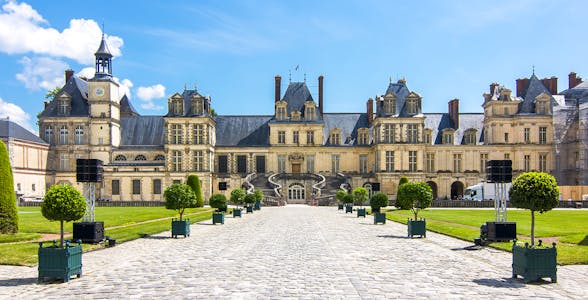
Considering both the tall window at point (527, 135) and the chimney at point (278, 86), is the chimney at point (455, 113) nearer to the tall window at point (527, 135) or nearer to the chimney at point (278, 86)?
the tall window at point (527, 135)

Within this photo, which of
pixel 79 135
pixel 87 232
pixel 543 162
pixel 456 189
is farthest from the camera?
pixel 456 189

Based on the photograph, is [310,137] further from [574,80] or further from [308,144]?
[574,80]

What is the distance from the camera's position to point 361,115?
6819cm

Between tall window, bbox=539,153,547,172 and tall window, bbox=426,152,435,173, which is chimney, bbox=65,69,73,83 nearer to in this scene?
tall window, bbox=426,152,435,173

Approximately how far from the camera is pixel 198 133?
59875 millimetres

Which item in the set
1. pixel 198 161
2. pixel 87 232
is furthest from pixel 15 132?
pixel 87 232

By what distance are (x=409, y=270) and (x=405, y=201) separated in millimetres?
10539

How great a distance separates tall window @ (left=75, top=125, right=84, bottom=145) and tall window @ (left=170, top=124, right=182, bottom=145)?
9481 millimetres

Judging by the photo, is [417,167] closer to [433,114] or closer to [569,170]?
[433,114]

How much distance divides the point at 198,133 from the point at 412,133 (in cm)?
2222

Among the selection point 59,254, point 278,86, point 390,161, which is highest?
point 278,86

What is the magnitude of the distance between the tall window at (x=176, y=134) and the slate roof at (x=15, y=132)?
43.4 feet

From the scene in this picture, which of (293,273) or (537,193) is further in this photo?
(537,193)

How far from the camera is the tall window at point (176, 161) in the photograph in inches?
2352
